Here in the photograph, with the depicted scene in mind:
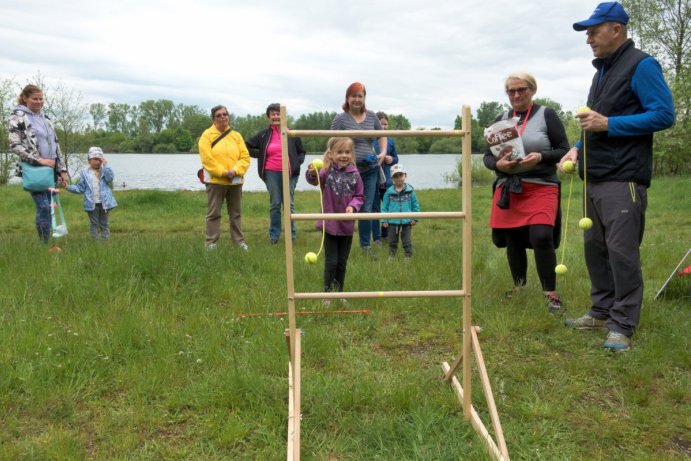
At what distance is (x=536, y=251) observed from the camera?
4438 millimetres

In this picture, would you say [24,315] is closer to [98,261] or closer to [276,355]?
[98,261]

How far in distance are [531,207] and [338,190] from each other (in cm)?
Answer: 159

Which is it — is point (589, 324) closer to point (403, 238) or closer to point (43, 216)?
point (403, 238)

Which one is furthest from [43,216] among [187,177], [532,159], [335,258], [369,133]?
[187,177]

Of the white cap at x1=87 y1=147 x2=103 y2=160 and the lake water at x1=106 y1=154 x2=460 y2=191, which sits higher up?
the white cap at x1=87 y1=147 x2=103 y2=160

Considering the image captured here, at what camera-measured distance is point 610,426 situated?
2799 millimetres

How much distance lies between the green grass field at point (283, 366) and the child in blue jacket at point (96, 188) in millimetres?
1615

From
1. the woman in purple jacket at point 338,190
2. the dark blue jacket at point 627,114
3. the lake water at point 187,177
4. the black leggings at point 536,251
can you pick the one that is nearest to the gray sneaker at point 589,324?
the black leggings at point 536,251

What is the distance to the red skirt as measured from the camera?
4.32 m

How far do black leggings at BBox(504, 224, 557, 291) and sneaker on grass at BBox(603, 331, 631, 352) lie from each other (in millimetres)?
867

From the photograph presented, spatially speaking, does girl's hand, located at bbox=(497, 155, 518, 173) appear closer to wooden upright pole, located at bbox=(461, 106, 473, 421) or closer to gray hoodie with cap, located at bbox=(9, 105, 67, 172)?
wooden upright pole, located at bbox=(461, 106, 473, 421)

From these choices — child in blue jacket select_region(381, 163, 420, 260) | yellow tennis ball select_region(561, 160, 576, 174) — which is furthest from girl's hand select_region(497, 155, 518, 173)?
child in blue jacket select_region(381, 163, 420, 260)

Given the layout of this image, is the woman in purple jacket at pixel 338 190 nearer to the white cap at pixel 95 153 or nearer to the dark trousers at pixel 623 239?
the dark trousers at pixel 623 239

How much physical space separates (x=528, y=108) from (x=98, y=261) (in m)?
4.18
